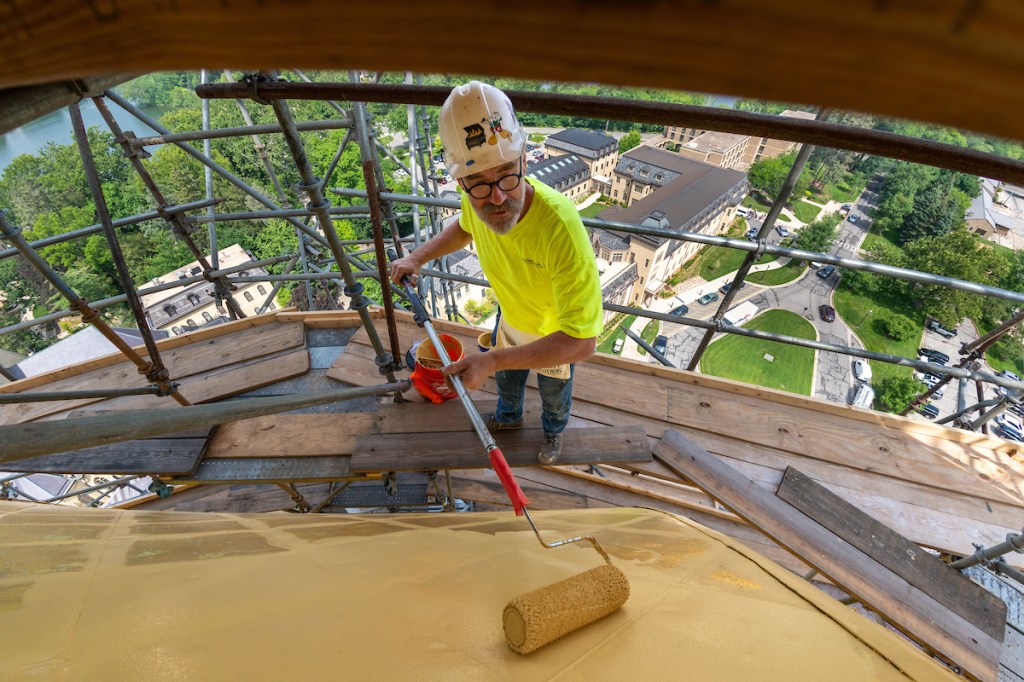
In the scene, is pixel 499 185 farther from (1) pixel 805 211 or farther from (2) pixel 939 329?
(1) pixel 805 211

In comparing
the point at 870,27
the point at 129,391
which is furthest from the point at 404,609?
the point at 129,391

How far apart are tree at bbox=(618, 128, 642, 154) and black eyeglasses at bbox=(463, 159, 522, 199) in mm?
29769

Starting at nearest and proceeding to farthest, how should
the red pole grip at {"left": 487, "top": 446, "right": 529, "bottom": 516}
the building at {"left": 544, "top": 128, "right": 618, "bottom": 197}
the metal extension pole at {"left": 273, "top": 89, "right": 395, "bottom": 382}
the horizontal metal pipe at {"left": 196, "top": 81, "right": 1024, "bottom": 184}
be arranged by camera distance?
the horizontal metal pipe at {"left": 196, "top": 81, "right": 1024, "bottom": 184}, the red pole grip at {"left": 487, "top": 446, "right": 529, "bottom": 516}, the metal extension pole at {"left": 273, "top": 89, "right": 395, "bottom": 382}, the building at {"left": 544, "top": 128, "right": 618, "bottom": 197}

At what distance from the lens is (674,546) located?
1.44 meters

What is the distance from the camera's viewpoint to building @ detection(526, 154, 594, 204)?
25453mm

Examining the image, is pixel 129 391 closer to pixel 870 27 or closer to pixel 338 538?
pixel 338 538

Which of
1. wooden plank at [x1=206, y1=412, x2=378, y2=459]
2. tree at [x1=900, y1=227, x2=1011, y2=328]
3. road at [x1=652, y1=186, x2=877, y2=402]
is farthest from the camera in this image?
road at [x1=652, y1=186, x2=877, y2=402]

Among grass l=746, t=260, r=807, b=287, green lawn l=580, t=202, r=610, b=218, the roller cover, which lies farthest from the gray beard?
grass l=746, t=260, r=807, b=287

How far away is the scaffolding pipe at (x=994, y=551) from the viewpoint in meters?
2.09

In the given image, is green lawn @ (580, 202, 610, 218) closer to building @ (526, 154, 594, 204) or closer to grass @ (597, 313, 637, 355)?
building @ (526, 154, 594, 204)

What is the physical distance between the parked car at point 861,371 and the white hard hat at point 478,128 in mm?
21854

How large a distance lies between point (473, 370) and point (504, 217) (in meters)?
0.68

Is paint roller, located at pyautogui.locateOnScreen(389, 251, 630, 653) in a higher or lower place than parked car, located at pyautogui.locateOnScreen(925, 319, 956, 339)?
higher

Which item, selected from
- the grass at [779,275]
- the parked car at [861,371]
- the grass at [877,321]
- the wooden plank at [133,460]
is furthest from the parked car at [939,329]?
the wooden plank at [133,460]
